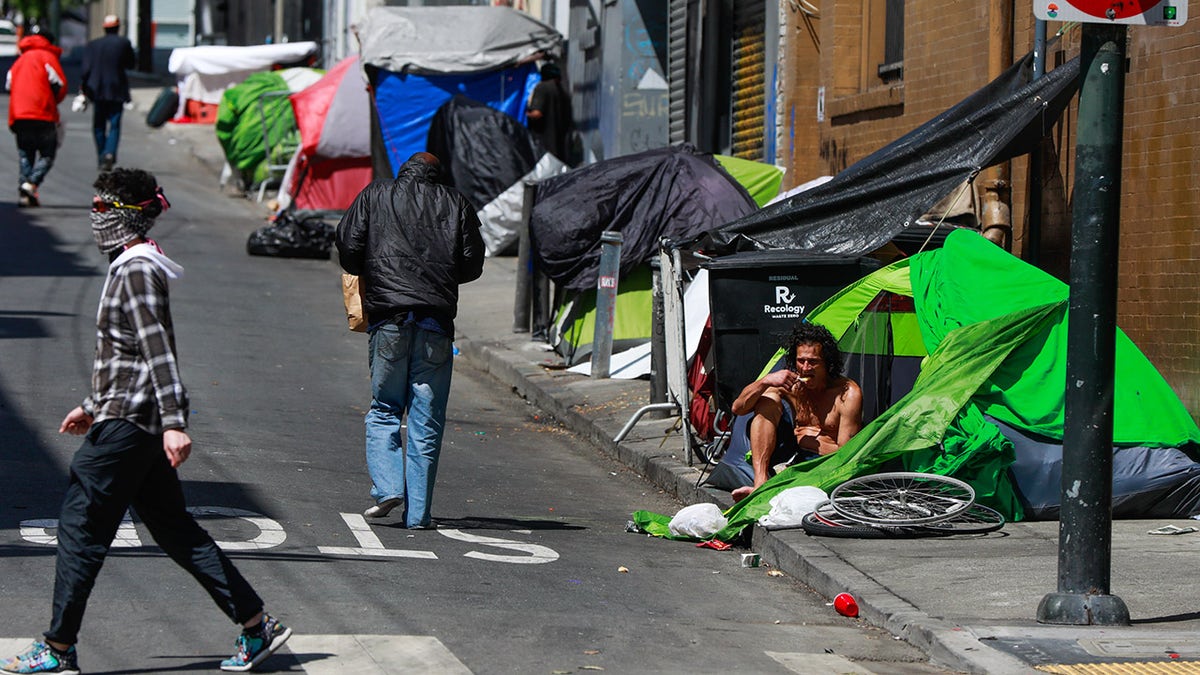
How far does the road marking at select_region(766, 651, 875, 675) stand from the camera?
6047 mm

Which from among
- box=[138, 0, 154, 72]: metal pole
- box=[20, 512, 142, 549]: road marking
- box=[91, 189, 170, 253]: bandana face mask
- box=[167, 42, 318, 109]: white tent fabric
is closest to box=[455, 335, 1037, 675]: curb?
box=[20, 512, 142, 549]: road marking

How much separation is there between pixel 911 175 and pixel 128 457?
589cm

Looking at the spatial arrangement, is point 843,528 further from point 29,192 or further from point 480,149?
point 29,192

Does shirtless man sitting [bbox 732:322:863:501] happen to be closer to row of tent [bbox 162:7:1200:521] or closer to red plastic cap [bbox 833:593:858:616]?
row of tent [bbox 162:7:1200:521]

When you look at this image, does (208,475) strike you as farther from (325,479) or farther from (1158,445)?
(1158,445)

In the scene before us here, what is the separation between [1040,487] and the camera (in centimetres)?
872

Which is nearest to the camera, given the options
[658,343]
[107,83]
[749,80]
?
[658,343]

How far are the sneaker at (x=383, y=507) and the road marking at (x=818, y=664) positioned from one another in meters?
2.65

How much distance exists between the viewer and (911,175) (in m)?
10.2

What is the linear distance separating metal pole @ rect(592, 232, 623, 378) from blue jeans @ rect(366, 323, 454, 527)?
14.1ft

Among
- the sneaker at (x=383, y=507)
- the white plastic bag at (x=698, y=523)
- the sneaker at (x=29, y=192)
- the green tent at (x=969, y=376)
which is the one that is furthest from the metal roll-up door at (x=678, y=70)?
the sneaker at (x=383, y=507)

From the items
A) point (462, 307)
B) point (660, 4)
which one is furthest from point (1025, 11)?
point (660, 4)

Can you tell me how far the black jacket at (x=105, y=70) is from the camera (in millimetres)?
23359

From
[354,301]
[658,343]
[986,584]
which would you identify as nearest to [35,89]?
[658,343]
